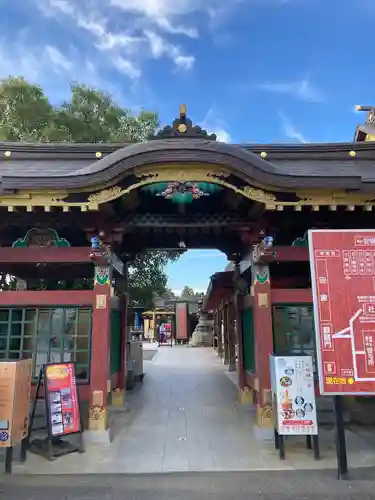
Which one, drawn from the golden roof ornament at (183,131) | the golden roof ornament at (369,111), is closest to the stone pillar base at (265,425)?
the golden roof ornament at (183,131)

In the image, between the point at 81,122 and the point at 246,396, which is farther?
the point at 81,122

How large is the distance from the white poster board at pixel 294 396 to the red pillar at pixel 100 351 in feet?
8.61

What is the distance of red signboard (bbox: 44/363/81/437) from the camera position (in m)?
5.18

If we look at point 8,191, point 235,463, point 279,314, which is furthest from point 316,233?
point 8,191

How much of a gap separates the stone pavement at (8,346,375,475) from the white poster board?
0.40 m

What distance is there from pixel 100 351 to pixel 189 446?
1.97 m

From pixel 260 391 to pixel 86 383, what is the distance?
281cm

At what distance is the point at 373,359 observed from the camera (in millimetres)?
4410

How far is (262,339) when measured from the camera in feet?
19.9

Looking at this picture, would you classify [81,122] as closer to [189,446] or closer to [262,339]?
[262,339]

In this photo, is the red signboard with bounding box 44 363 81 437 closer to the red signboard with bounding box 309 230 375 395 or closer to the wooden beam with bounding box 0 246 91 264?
the wooden beam with bounding box 0 246 91 264

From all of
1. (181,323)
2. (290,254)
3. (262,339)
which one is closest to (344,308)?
(262,339)

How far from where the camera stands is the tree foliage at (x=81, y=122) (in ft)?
49.6

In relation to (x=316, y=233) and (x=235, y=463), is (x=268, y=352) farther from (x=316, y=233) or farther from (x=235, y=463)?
(x=316, y=233)
